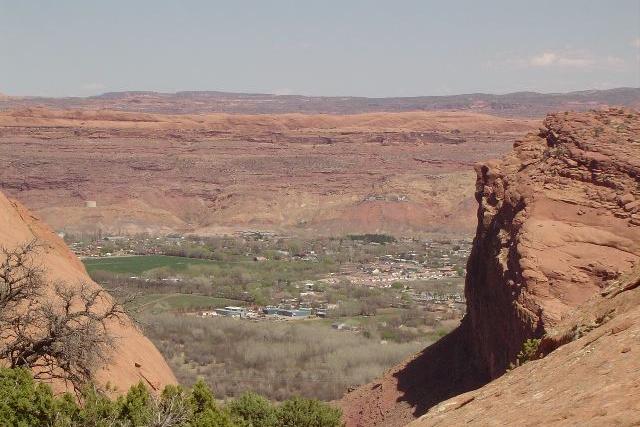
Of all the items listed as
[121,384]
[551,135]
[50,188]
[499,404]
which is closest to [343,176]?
[50,188]

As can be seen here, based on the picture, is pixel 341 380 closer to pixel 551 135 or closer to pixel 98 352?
pixel 551 135

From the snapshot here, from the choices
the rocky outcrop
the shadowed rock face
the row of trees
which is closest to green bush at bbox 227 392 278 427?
the rocky outcrop

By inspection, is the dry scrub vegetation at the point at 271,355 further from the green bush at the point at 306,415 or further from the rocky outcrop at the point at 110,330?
the rocky outcrop at the point at 110,330

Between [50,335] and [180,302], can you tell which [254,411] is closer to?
[50,335]

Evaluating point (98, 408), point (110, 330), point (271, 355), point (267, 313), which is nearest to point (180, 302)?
point (267, 313)

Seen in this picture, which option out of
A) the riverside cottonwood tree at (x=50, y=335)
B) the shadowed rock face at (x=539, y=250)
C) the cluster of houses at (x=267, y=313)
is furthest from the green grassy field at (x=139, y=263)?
the riverside cottonwood tree at (x=50, y=335)

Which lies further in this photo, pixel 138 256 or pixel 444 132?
pixel 444 132
